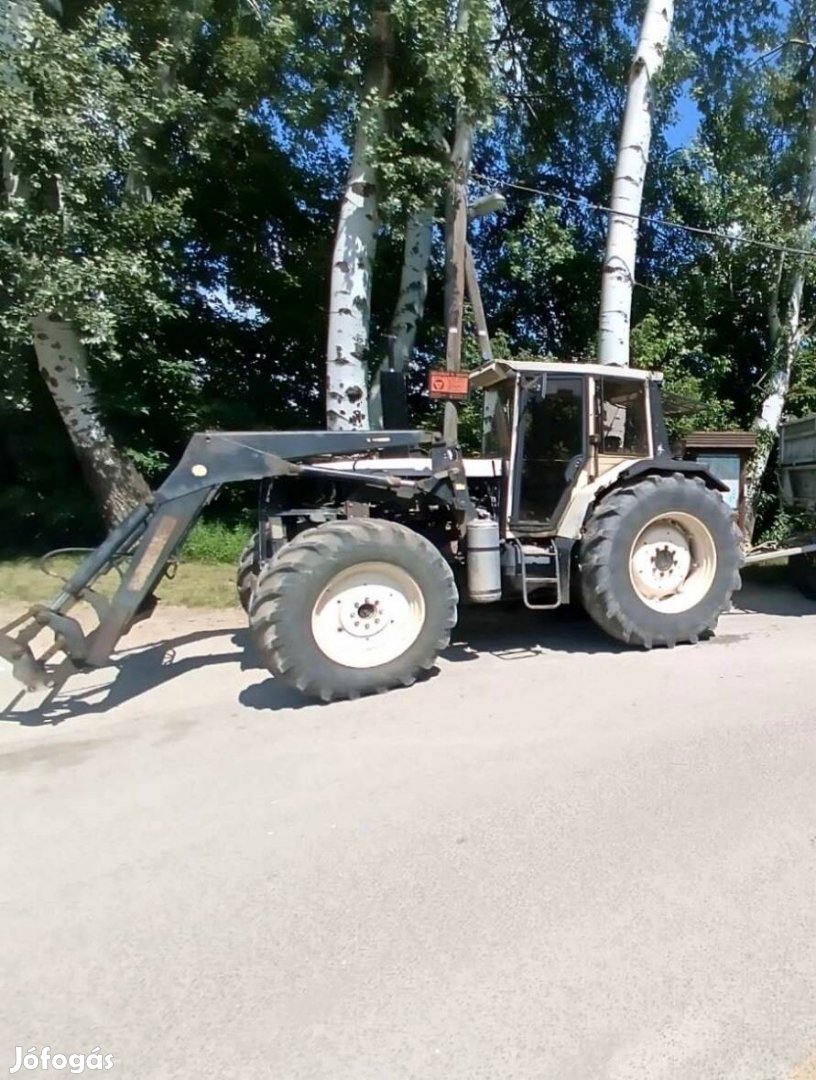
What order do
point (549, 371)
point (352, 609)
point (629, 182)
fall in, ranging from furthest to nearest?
point (629, 182), point (549, 371), point (352, 609)

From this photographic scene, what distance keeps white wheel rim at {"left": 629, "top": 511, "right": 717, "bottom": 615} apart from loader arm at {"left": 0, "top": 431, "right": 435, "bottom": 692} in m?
2.89

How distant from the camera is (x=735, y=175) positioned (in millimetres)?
12055

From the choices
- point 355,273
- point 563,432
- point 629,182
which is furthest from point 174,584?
point 629,182

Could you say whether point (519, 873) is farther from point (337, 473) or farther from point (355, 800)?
point (337, 473)

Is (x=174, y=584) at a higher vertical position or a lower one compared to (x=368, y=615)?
lower

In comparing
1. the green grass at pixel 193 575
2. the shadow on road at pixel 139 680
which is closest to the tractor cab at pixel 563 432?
the shadow on road at pixel 139 680

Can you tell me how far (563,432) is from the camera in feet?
20.7

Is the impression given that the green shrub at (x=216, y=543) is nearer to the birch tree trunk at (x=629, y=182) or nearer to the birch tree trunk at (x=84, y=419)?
the birch tree trunk at (x=84, y=419)

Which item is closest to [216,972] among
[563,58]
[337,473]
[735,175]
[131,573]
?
[131,573]

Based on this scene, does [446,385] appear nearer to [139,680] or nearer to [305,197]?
[139,680]

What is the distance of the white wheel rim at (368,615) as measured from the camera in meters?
5.05

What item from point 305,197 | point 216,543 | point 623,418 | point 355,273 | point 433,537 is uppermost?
point 305,197

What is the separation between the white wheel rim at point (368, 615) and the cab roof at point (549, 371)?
216cm

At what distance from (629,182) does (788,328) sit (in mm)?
4206
